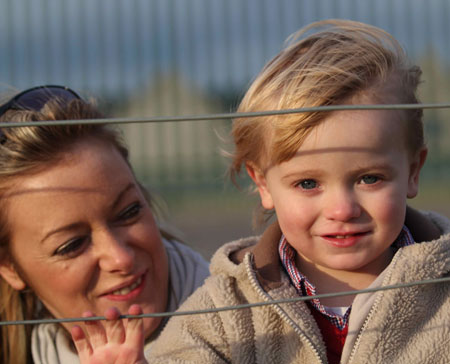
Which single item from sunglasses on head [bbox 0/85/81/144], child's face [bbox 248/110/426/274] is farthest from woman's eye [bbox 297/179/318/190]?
sunglasses on head [bbox 0/85/81/144]

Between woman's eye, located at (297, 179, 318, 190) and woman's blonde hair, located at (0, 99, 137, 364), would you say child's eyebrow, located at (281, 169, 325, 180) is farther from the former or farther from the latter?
woman's blonde hair, located at (0, 99, 137, 364)

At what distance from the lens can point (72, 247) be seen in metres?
1.22

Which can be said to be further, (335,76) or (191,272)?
(191,272)

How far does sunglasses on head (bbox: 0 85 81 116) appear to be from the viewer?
130 cm

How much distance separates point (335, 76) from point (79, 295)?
1.79 feet

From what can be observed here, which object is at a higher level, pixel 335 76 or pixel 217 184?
pixel 335 76

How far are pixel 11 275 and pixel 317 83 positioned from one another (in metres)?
0.64

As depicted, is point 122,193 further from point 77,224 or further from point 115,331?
point 115,331

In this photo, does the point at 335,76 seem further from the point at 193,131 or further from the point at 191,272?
the point at 193,131

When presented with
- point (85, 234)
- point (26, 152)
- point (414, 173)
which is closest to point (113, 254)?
point (85, 234)

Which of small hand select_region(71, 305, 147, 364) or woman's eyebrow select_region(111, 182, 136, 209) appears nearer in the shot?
small hand select_region(71, 305, 147, 364)

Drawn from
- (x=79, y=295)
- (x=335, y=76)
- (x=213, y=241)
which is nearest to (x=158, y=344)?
(x=79, y=295)

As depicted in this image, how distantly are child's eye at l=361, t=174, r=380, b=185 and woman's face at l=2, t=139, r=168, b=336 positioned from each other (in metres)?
0.42

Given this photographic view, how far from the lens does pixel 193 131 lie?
457 centimetres
